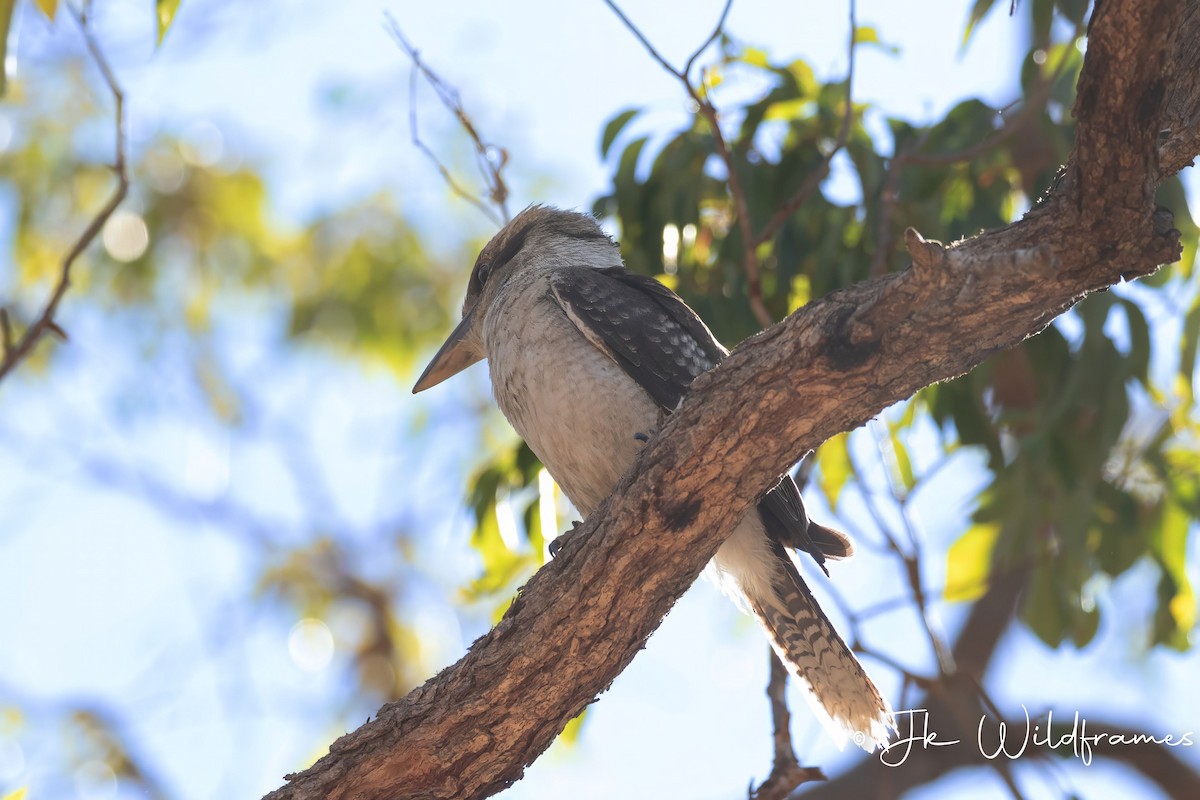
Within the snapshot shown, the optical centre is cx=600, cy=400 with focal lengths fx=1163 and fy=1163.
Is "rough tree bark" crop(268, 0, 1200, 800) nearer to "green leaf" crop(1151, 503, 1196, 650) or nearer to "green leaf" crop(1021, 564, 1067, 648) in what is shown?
"green leaf" crop(1021, 564, 1067, 648)

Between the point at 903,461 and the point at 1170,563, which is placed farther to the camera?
the point at 1170,563

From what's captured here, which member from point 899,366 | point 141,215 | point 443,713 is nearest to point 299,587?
point 141,215

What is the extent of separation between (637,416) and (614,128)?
1396 millimetres

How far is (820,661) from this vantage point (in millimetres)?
3125

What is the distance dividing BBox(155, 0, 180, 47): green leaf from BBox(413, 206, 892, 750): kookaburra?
3.92 feet

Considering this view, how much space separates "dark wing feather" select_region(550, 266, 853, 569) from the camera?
10.1 feet

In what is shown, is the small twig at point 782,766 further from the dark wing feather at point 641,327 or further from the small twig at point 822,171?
the small twig at point 822,171

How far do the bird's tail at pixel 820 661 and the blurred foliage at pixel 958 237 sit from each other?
3.31 ft

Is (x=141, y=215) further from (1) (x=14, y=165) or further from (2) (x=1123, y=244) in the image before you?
(2) (x=1123, y=244)

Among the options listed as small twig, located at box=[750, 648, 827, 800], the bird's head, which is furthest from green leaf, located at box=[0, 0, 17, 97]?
small twig, located at box=[750, 648, 827, 800]

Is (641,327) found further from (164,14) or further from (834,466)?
(164,14)

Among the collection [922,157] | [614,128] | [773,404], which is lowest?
[773,404]

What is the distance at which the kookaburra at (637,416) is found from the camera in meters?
3.09

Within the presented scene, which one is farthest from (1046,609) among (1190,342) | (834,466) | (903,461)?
(1190,342)
